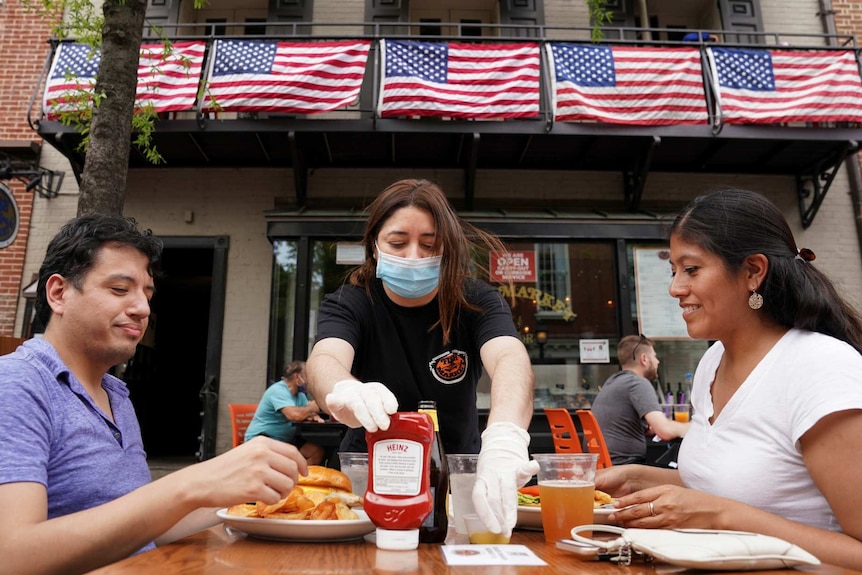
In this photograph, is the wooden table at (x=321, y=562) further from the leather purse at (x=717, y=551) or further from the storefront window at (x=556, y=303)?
the storefront window at (x=556, y=303)

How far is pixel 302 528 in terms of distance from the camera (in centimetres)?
123

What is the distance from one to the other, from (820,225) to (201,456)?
9390 mm

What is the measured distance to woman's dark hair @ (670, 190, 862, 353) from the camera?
1.61 m

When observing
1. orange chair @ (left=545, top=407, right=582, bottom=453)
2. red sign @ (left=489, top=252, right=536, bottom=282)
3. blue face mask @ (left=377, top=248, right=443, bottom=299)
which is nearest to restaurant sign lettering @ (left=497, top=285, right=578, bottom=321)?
red sign @ (left=489, top=252, right=536, bottom=282)

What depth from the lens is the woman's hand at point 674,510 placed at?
4.30 feet

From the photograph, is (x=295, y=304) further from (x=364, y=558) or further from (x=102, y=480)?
(x=364, y=558)

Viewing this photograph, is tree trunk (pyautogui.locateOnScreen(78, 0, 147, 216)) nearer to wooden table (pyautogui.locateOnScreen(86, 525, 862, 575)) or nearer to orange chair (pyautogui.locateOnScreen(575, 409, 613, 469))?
wooden table (pyautogui.locateOnScreen(86, 525, 862, 575))

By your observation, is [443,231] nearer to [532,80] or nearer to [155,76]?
[532,80]

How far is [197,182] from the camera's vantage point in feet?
28.0

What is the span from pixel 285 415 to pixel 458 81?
15.2 feet

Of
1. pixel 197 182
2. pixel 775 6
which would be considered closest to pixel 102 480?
pixel 197 182

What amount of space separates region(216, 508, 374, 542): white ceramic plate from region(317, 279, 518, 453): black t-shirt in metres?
0.78

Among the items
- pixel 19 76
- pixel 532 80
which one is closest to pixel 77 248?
pixel 532 80

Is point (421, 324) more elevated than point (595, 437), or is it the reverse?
point (421, 324)
